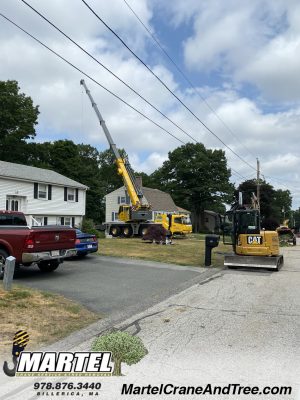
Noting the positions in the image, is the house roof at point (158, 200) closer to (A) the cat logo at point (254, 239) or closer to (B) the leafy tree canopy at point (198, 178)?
(B) the leafy tree canopy at point (198, 178)

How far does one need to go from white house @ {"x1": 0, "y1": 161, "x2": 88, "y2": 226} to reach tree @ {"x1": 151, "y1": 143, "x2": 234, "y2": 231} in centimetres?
3677

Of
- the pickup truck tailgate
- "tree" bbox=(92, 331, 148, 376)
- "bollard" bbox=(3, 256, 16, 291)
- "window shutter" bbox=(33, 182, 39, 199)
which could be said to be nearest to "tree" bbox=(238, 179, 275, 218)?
"window shutter" bbox=(33, 182, 39, 199)

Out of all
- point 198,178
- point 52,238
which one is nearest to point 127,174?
point 52,238

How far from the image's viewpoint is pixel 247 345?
663 centimetres

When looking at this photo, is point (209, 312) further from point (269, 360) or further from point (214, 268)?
point (214, 268)

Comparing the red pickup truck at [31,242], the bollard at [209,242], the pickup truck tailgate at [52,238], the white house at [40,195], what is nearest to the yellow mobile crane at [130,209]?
the white house at [40,195]

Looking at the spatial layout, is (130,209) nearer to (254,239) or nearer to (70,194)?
(70,194)

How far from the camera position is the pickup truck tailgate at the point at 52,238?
11887 mm

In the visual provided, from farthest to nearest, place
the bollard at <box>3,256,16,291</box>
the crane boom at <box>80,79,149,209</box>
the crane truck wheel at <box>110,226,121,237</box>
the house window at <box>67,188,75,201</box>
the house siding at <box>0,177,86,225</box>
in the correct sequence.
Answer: the house window at <box>67,188,75,201</box>
the crane truck wheel at <box>110,226,121,237</box>
the crane boom at <box>80,79,149,209</box>
the house siding at <box>0,177,86,225</box>
the bollard at <box>3,256,16,291</box>

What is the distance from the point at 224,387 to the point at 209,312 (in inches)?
168

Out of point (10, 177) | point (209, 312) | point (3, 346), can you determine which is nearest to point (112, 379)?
point (3, 346)

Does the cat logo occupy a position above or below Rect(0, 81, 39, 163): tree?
below

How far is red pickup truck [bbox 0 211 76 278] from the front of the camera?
11.7 metres

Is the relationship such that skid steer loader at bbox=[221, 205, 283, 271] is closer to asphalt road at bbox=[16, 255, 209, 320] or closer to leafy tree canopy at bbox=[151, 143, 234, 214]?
asphalt road at bbox=[16, 255, 209, 320]
